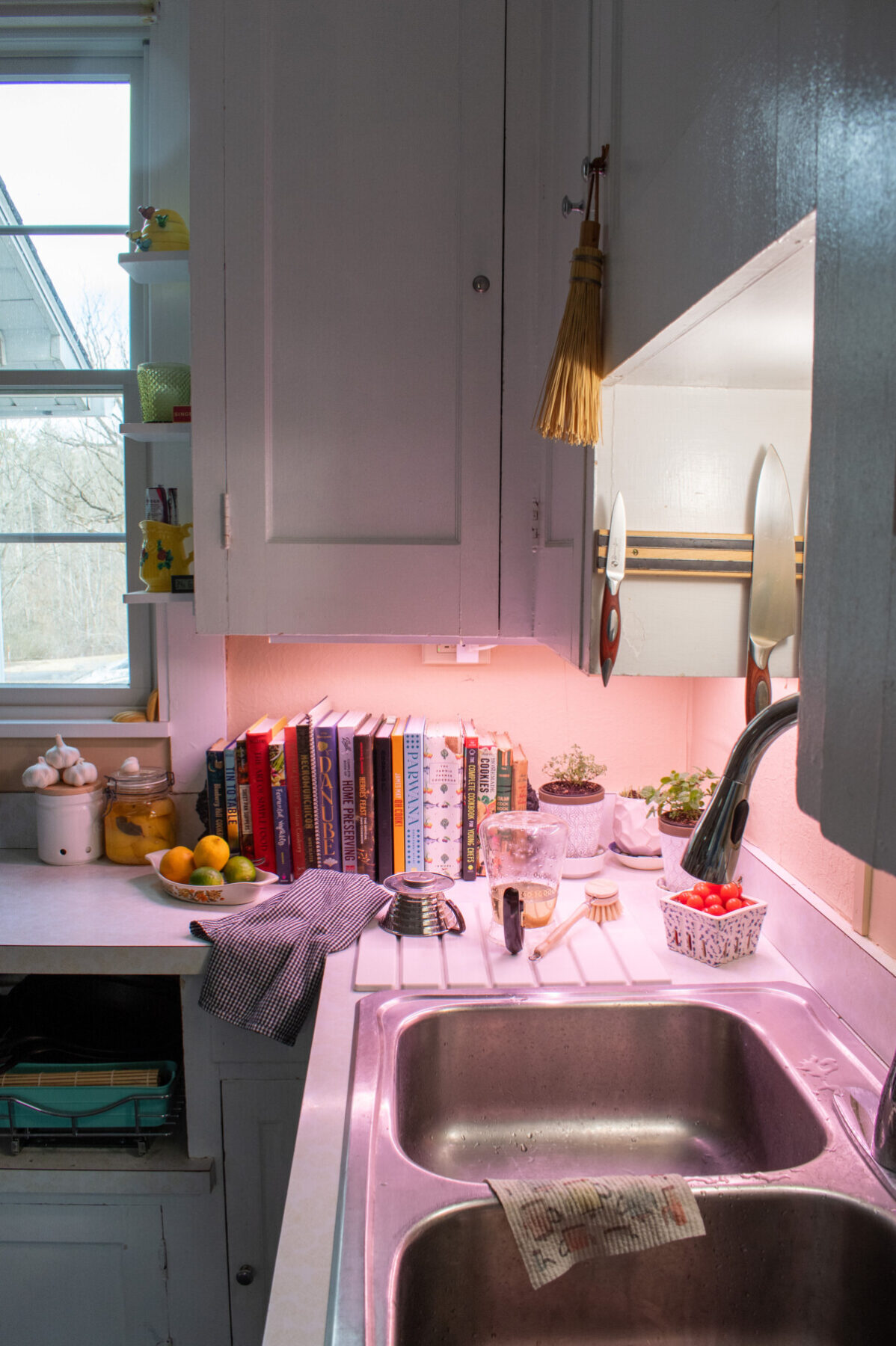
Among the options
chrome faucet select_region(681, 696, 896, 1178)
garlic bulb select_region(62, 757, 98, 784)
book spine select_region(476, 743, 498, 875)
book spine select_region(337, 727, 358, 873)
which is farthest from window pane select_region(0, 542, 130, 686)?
chrome faucet select_region(681, 696, 896, 1178)

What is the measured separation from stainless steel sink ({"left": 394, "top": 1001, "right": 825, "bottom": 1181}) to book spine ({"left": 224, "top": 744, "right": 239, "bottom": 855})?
0.68 meters

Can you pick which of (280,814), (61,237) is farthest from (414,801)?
(61,237)

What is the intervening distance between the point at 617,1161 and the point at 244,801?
2.99ft

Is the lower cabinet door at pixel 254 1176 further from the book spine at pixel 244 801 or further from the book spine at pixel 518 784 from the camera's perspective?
the book spine at pixel 518 784

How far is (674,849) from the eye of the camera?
60.7 inches

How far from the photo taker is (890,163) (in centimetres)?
34

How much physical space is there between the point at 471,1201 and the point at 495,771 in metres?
0.90

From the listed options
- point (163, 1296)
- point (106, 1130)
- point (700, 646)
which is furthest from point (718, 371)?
point (163, 1296)

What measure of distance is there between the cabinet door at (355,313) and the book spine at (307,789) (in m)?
0.28

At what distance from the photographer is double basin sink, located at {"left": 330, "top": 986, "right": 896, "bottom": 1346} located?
805 millimetres

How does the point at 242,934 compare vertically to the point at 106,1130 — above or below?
above

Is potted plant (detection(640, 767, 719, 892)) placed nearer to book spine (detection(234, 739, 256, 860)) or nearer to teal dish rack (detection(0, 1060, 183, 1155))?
book spine (detection(234, 739, 256, 860))

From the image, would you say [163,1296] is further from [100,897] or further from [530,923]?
[530,923]

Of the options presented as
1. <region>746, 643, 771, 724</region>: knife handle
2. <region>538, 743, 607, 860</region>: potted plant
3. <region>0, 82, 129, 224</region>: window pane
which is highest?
<region>0, 82, 129, 224</region>: window pane
